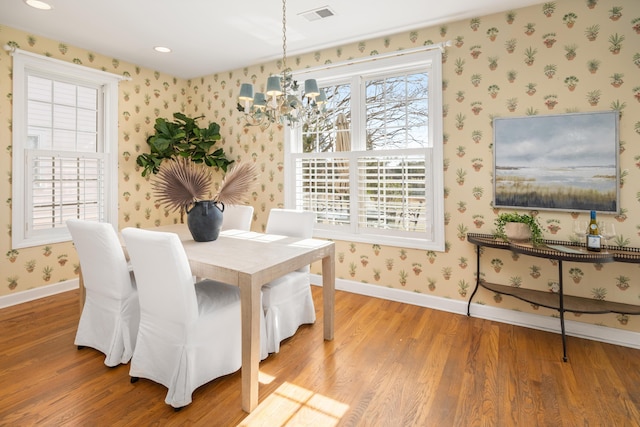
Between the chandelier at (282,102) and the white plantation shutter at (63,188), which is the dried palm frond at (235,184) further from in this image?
the white plantation shutter at (63,188)

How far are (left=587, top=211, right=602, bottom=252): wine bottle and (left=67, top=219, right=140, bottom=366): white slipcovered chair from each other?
3232 millimetres

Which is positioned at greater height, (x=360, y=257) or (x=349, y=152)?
(x=349, y=152)

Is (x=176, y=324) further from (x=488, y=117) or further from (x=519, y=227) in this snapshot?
(x=488, y=117)

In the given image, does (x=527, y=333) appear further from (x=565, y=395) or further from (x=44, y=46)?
(x=44, y=46)

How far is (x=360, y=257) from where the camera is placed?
384cm

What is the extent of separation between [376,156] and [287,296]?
1783 millimetres

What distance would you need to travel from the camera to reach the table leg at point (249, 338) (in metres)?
1.89

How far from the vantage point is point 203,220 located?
261 centimetres

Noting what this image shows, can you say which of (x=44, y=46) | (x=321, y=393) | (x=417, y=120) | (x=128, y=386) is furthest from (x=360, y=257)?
(x=44, y=46)

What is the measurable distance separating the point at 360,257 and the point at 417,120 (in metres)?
1.54

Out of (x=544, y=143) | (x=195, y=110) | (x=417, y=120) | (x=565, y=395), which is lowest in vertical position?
(x=565, y=395)

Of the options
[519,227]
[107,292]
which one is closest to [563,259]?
[519,227]

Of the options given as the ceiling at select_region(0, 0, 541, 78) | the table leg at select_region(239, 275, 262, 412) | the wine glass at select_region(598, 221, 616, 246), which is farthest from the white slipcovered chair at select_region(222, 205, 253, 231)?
the wine glass at select_region(598, 221, 616, 246)

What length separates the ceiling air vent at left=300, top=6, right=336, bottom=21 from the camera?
299 cm
